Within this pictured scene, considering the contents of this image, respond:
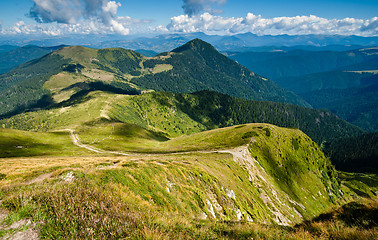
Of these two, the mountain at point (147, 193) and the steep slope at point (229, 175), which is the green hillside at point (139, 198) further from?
the steep slope at point (229, 175)

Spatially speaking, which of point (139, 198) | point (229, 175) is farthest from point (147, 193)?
point (229, 175)

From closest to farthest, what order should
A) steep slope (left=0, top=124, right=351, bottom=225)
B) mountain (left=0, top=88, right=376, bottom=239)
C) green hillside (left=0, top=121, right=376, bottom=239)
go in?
green hillside (left=0, top=121, right=376, bottom=239)
mountain (left=0, top=88, right=376, bottom=239)
steep slope (left=0, top=124, right=351, bottom=225)

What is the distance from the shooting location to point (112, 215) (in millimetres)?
7672

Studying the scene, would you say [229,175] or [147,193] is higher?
[147,193]

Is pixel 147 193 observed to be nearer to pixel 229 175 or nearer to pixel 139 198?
pixel 139 198

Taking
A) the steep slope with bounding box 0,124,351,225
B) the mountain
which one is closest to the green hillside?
the mountain

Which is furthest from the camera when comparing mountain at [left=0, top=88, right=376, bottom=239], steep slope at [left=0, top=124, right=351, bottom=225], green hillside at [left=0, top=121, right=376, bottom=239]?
steep slope at [left=0, top=124, right=351, bottom=225]

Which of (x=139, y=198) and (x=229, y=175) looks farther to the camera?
(x=229, y=175)

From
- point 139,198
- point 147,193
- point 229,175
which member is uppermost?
point 139,198

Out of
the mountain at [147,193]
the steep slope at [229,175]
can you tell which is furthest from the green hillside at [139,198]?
the steep slope at [229,175]

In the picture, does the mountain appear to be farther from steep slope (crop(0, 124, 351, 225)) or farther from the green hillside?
steep slope (crop(0, 124, 351, 225))

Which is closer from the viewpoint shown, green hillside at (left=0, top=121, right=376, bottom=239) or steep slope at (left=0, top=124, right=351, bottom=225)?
green hillside at (left=0, top=121, right=376, bottom=239)

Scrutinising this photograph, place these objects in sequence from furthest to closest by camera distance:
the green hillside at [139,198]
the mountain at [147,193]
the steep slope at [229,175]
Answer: the steep slope at [229,175]
the mountain at [147,193]
the green hillside at [139,198]

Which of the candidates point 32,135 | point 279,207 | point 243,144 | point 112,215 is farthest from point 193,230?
point 32,135
